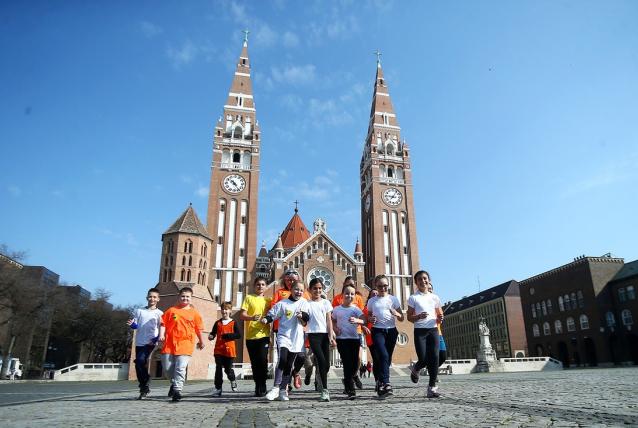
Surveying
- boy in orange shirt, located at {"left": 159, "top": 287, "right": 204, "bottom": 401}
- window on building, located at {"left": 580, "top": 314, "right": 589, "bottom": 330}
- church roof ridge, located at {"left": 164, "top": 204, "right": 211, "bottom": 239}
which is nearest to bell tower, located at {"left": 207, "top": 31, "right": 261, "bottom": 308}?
church roof ridge, located at {"left": 164, "top": 204, "right": 211, "bottom": 239}

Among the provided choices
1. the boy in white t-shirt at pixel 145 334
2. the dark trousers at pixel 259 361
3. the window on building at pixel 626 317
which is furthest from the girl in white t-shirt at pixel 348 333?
the window on building at pixel 626 317

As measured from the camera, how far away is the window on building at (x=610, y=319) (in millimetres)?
42062

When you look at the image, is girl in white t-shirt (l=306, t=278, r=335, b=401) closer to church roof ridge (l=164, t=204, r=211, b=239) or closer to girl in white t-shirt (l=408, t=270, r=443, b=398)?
girl in white t-shirt (l=408, t=270, r=443, b=398)

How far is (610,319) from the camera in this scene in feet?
139

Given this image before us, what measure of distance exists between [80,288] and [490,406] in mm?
87720

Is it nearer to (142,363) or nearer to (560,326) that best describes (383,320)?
(142,363)

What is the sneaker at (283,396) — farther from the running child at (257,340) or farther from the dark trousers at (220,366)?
the dark trousers at (220,366)

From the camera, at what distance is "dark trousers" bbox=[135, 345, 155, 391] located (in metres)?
7.88

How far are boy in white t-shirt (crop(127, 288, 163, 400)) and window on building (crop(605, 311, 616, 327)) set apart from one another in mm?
46374

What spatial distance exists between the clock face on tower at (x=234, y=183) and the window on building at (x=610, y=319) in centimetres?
3802

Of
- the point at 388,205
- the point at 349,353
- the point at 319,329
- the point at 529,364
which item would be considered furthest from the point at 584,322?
the point at 319,329

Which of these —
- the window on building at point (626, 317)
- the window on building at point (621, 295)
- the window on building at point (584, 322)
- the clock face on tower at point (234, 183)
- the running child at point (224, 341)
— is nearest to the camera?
the running child at point (224, 341)

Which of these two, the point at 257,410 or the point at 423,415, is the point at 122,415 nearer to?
the point at 257,410

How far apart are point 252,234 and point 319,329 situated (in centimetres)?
3811
